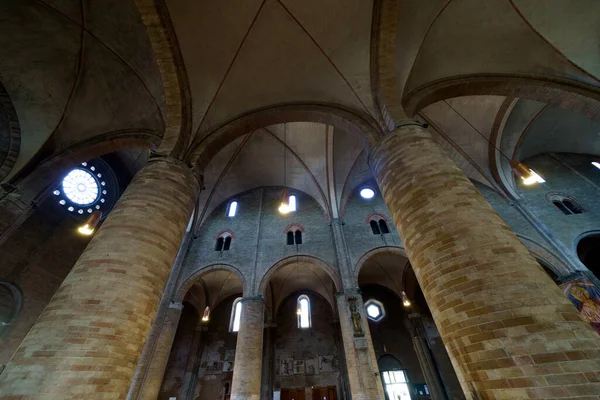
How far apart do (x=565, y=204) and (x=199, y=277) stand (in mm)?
15928

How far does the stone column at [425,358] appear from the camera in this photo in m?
11.4

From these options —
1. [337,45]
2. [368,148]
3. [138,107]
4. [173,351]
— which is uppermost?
[138,107]

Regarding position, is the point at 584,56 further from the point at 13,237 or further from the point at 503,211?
the point at 13,237

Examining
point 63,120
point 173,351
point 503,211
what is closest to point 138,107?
point 63,120

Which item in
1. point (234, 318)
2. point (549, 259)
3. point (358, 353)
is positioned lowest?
point (358, 353)

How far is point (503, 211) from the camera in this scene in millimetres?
10883

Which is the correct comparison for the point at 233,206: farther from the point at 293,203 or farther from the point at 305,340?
the point at 305,340

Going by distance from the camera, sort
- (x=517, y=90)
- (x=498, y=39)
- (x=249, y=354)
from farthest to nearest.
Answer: (x=249, y=354), (x=517, y=90), (x=498, y=39)

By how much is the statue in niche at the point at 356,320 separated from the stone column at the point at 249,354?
3330mm

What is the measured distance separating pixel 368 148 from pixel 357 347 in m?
5.88

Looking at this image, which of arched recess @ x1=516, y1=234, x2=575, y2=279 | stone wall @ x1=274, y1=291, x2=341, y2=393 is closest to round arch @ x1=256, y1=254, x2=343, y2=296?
stone wall @ x1=274, y1=291, x2=341, y2=393

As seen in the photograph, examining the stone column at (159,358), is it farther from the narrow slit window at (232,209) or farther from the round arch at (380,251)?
the round arch at (380,251)

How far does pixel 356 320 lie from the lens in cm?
810

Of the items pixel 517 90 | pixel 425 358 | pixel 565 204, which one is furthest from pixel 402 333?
pixel 517 90
